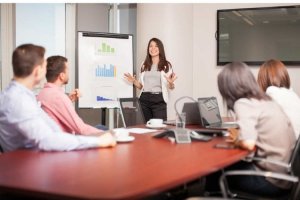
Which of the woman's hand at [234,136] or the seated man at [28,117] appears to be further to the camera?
the woman's hand at [234,136]

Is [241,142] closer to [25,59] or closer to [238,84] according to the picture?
[238,84]

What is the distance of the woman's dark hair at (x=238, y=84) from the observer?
2217 mm

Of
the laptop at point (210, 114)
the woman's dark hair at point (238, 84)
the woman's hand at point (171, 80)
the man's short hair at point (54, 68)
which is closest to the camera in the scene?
the woman's dark hair at point (238, 84)

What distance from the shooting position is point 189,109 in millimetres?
3180

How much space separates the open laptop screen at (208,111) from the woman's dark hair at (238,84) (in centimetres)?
78

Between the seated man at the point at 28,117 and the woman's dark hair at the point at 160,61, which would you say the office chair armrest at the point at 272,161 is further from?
the woman's dark hair at the point at 160,61

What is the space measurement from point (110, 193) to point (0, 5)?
3756 millimetres

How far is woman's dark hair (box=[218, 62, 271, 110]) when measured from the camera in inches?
87.3

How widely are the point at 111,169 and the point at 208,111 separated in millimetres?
1631

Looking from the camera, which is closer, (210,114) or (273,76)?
(273,76)

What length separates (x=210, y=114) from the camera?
10.3 ft

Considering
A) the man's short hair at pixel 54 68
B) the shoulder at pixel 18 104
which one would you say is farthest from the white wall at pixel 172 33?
the shoulder at pixel 18 104

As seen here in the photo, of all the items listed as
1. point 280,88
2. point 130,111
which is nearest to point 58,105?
point 130,111

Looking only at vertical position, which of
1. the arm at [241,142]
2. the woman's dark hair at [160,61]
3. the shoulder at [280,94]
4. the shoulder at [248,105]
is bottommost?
the arm at [241,142]
